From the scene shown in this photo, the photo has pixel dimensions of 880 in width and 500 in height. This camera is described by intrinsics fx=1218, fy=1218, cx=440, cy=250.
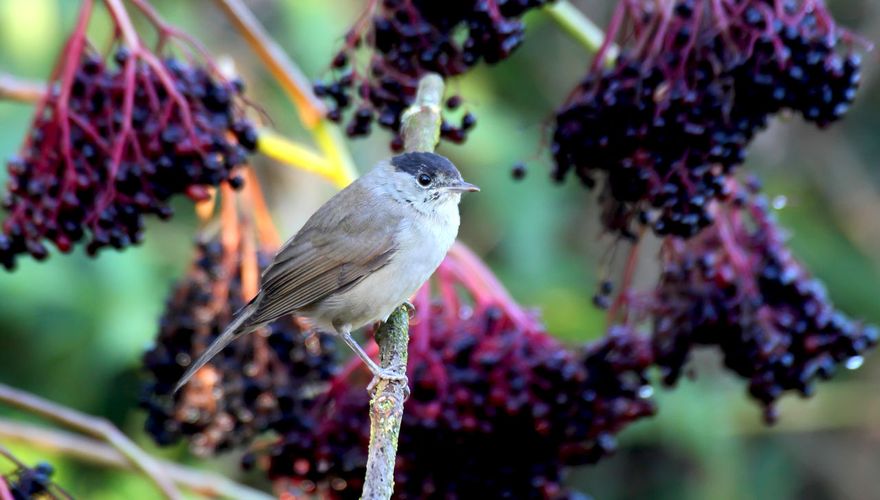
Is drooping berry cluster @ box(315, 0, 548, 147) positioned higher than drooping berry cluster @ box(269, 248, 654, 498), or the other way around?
drooping berry cluster @ box(315, 0, 548, 147)

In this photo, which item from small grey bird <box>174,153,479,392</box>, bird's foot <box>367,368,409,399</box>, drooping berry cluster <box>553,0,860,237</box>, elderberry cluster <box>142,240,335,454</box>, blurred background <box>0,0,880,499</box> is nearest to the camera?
bird's foot <box>367,368,409,399</box>

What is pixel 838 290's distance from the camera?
6285 mm

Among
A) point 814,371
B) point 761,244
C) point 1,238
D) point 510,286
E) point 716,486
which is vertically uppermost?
point 510,286

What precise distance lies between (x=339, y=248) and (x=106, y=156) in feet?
3.60

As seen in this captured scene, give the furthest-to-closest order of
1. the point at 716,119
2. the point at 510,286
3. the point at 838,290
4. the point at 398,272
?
1. the point at 838,290
2. the point at 510,286
3. the point at 398,272
4. the point at 716,119

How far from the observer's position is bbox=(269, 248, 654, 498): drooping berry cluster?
10.3 ft

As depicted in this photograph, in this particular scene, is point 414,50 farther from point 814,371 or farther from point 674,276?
point 814,371

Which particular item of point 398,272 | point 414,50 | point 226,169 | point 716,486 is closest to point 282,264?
point 398,272

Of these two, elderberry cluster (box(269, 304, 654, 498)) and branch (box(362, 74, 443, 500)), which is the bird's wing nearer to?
branch (box(362, 74, 443, 500))

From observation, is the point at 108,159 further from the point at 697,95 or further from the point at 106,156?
the point at 697,95

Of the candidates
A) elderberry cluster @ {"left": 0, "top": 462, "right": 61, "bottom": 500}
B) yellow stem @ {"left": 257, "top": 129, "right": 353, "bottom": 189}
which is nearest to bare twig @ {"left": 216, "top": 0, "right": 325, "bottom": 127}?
yellow stem @ {"left": 257, "top": 129, "right": 353, "bottom": 189}

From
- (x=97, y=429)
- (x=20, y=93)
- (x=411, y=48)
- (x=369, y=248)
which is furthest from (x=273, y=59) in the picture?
(x=97, y=429)

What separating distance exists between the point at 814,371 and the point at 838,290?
3076 mm

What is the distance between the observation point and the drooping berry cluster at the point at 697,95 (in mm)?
3031
